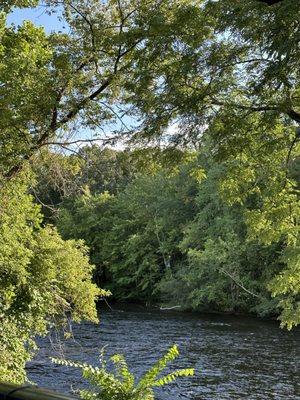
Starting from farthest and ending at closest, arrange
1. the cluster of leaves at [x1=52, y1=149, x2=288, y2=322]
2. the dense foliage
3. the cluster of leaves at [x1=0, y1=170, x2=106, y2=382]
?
the cluster of leaves at [x1=52, y1=149, x2=288, y2=322], the cluster of leaves at [x1=0, y1=170, x2=106, y2=382], the dense foliage

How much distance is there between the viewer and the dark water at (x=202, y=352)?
646 inches

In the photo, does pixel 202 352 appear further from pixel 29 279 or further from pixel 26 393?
pixel 26 393

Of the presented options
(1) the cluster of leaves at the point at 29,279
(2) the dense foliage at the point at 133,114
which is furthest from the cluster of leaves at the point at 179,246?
(2) the dense foliage at the point at 133,114

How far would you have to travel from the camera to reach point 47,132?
10.3m

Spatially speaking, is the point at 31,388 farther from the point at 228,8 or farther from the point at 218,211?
the point at 218,211

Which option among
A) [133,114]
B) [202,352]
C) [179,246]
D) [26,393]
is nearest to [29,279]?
[133,114]

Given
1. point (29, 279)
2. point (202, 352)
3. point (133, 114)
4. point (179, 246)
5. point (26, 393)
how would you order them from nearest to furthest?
point (26, 393), point (133, 114), point (29, 279), point (202, 352), point (179, 246)

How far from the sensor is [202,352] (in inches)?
869

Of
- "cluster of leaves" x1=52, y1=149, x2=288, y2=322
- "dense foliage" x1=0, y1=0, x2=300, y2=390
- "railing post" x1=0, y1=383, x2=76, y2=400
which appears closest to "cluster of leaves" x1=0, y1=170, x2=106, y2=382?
"dense foliage" x1=0, y1=0, x2=300, y2=390

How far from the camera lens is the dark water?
16406mm

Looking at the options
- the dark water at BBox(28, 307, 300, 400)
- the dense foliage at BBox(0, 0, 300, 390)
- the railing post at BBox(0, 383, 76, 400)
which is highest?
the dense foliage at BBox(0, 0, 300, 390)

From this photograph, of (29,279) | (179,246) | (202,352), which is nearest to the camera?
(29,279)

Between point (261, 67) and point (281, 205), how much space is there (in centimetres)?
451

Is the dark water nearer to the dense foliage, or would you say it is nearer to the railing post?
the dense foliage
